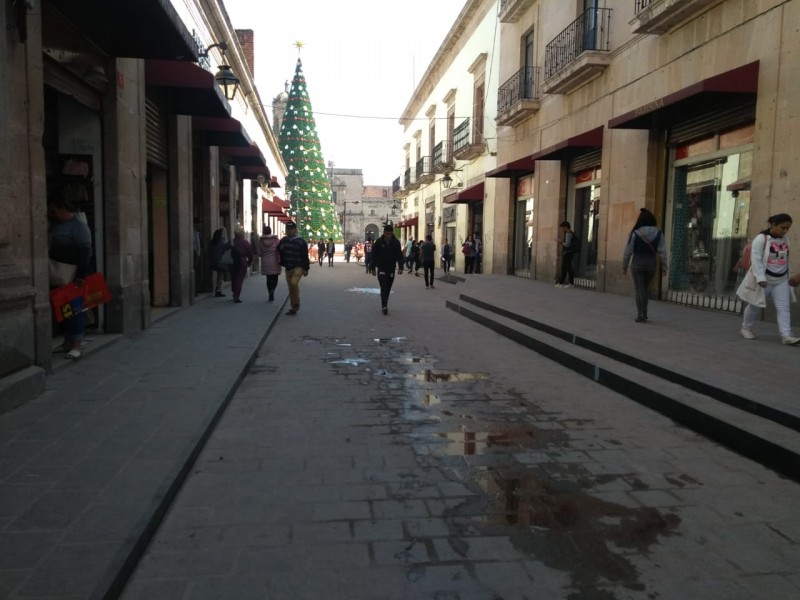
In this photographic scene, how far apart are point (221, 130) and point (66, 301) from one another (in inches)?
314

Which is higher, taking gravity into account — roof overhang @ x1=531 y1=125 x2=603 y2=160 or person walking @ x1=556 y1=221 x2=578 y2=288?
→ roof overhang @ x1=531 y1=125 x2=603 y2=160

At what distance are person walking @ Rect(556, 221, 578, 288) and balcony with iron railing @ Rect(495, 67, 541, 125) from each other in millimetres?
4249

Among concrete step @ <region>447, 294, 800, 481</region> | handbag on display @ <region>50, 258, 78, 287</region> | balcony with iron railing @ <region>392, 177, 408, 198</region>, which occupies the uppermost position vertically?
balcony with iron railing @ <region>392, 177, 408, 198</region>

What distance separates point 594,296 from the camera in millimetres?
13039

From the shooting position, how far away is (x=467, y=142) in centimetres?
2573

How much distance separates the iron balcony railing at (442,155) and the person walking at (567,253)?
1314 centimetres

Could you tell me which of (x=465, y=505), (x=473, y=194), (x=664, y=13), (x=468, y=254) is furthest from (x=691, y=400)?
(x=473, y=194)

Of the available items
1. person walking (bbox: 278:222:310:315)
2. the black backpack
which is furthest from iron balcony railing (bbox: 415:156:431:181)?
the black backpack

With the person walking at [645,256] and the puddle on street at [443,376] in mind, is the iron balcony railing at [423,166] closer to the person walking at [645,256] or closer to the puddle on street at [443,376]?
the person walking at [645,256]

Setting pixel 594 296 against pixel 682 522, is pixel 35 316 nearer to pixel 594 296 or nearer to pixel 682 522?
pixel 682 522

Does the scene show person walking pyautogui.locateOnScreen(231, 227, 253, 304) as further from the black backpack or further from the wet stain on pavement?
the black backpack

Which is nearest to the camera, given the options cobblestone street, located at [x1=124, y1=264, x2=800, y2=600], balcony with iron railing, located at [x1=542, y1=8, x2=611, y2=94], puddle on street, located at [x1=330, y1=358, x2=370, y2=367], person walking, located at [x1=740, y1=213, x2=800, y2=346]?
cobblestone street, located at [x1=124, y1=264, x2=800, y2=600]

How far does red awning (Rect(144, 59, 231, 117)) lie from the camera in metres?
8.91

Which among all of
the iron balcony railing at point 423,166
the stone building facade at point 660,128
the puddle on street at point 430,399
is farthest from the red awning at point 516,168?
the iron balcony railing at point 423,166
